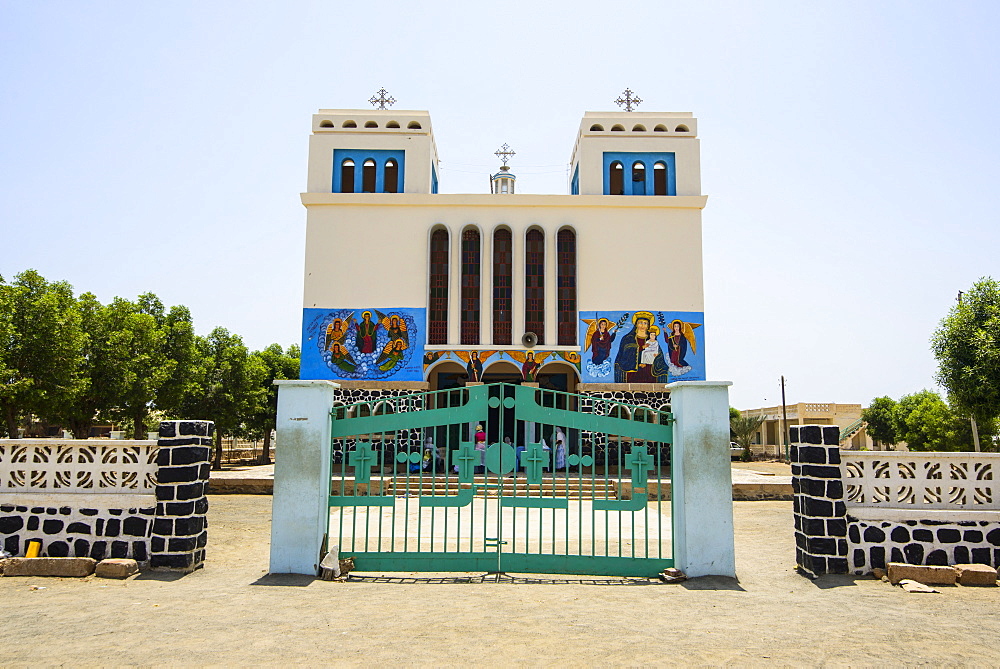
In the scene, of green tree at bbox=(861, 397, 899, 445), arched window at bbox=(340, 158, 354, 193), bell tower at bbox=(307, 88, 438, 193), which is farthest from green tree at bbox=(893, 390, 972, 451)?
arched window at bbox=(340, 158, 354, 193)

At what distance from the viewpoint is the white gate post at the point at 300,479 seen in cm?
677

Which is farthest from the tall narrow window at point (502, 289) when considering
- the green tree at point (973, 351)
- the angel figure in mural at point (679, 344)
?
the green tree at point (973, 351)

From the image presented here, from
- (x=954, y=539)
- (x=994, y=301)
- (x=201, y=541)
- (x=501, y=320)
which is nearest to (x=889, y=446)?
(x=994, y=301)

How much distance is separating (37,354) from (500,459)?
48.8 feet

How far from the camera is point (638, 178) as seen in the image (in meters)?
20.7

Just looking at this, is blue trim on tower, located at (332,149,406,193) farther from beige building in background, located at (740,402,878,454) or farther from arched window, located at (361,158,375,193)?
beige building in background, located at (740,402,878,454)

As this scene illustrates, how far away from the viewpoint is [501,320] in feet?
63.8

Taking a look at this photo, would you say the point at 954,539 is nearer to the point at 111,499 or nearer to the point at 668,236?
the point at 111,499

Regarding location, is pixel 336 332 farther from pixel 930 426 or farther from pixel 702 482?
pixel 930 426

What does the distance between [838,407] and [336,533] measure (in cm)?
4541

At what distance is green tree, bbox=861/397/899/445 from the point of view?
4169 cm

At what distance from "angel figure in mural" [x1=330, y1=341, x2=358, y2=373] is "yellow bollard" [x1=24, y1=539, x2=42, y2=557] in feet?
39.3

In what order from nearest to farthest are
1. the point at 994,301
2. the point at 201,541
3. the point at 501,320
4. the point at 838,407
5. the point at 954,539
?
the point at 954,539
the point at 201,541
the point at 994,301
the point at 501,320
the point at 838,407

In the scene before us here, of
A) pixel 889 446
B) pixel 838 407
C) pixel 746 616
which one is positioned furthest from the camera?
pixel 838 407
